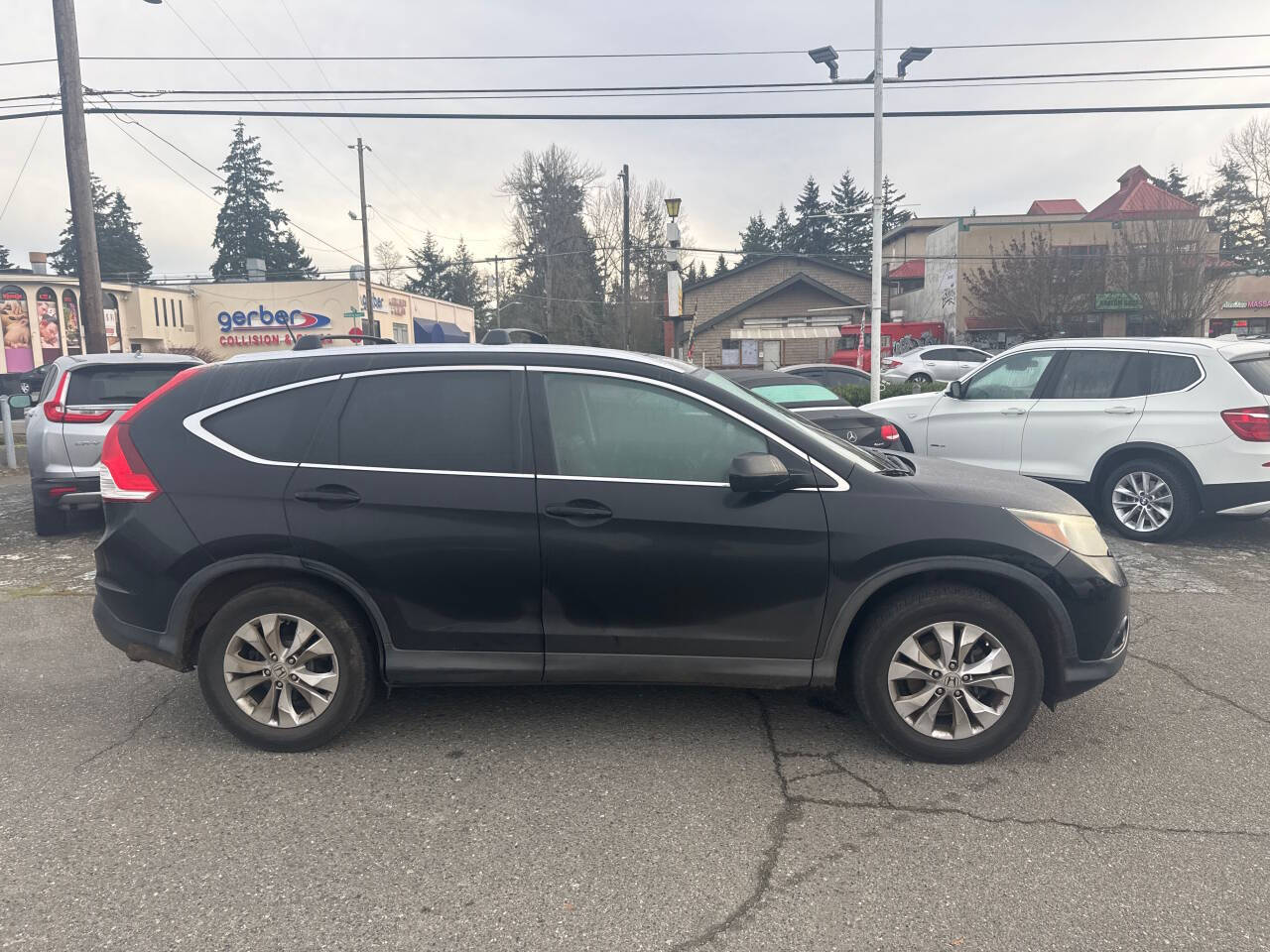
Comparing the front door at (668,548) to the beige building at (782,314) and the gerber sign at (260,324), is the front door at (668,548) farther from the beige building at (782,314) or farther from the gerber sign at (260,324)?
the gerber sign at (260,324)

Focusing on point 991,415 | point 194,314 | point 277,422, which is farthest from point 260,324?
point 277,422

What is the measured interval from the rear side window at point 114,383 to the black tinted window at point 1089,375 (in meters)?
8.01

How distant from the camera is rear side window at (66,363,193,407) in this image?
7664mm

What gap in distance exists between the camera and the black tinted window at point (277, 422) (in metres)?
3.70

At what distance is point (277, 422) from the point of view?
3740mm

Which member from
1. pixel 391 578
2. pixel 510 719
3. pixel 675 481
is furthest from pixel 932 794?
pixel 391 578

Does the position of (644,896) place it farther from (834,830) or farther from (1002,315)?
(1002,315)

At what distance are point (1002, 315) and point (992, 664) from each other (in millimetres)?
36911

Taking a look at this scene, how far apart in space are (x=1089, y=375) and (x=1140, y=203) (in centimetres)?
4519

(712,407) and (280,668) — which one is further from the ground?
(712,407)

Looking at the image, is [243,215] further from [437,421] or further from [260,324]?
[437,421]

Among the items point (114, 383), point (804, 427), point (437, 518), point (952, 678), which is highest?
point (114, 383)

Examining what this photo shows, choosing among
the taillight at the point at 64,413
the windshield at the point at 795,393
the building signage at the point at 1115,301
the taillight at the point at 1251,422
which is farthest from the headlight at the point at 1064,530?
the building signage at the point at 1115,301

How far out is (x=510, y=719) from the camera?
4070 mm
